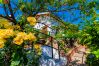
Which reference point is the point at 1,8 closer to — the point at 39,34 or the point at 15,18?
the point at 15,18

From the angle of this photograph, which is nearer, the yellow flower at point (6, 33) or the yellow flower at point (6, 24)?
the yellow flower at point (6, 33)

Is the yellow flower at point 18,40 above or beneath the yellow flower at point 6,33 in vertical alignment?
beneath

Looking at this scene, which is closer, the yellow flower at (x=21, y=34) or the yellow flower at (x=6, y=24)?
the yellow flower at (x=21, y=34)

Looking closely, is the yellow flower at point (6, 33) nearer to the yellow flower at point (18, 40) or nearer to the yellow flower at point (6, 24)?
the yellow flower at point (18, 40)

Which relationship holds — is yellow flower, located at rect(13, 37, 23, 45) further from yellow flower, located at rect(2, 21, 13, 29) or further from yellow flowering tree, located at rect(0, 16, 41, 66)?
yellow flower, located at rect(2, 21, 13, 29)

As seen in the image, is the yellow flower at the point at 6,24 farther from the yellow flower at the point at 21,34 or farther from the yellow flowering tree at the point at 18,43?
the yellow flower at the point at 21,34

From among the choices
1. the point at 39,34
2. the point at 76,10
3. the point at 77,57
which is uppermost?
the point at 76,10

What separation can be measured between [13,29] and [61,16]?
5.22 ft

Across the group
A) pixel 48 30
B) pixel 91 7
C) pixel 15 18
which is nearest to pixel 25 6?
pixel 15 18

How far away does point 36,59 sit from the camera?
9102 millimetres

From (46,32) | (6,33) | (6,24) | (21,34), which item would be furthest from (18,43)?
(46,32)

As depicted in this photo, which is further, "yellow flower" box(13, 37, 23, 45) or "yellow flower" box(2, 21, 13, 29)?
"yellow flower" box(2, 21, 13, 29)

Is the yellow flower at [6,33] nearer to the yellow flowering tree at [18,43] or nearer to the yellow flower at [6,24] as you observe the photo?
the yellow flowering tree at [18,43]

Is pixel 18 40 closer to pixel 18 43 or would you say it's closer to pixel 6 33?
pixel 18 43
